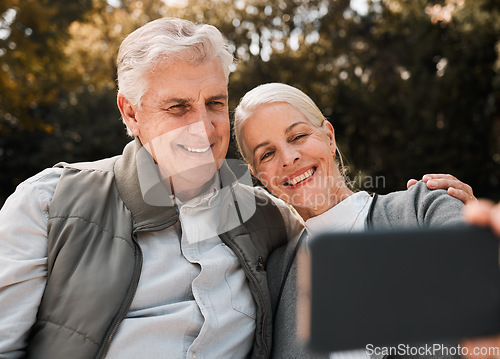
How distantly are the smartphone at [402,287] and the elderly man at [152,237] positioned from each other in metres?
1.16

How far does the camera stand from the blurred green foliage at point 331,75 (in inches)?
365

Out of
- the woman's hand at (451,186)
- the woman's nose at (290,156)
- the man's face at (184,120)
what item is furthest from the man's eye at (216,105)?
the woman's hand at (451,186)

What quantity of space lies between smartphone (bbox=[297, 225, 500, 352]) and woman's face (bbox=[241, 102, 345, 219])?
1457mm

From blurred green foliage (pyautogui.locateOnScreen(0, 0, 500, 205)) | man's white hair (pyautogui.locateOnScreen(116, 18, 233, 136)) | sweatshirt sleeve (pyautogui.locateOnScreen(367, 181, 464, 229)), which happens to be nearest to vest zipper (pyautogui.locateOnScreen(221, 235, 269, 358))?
sweatshirt sleeve (pyautogui.locateOnScreen(367, 181, 464, 229))

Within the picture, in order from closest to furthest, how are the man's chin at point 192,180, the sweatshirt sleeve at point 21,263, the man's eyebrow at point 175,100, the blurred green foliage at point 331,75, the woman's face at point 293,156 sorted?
the sweatshirt sleeve at point 21,263, the man's eyebrow at point 175,100, the man's chin at point 192,180, the woman's face at point 293,156, the blurred green foliage at point 331,75

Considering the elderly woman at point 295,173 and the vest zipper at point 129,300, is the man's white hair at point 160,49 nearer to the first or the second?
the elderly woman at point 295,173

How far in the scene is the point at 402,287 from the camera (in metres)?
0.65

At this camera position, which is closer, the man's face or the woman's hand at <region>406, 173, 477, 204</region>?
the woman's hand at <region>406, 173, 477, 204</region>

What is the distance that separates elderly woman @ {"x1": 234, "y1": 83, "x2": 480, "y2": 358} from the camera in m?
2.03

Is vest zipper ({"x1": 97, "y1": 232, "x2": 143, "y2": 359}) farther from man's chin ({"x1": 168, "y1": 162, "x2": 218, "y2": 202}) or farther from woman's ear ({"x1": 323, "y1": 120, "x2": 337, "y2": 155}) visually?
woman's ear ({"x1": 323, "y1": 120, "x2": 337, "y2": 155})

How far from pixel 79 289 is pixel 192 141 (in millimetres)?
723

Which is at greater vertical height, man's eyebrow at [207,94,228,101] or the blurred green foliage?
man's eyebrow at [207,94,228,101]

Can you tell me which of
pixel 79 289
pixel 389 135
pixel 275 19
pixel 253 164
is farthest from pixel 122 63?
pixel 275 19

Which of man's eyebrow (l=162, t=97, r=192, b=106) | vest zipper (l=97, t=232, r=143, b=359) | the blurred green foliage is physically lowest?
the blurred green foliage
